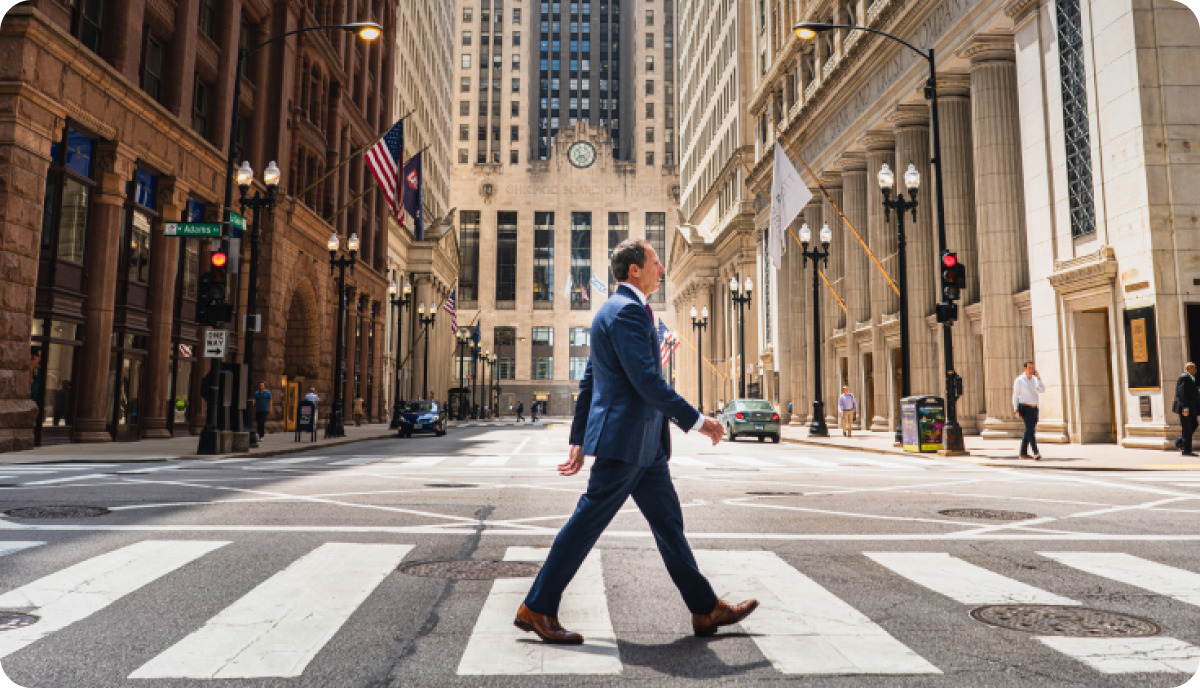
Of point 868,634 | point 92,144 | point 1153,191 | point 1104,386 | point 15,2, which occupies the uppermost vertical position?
point 15,2

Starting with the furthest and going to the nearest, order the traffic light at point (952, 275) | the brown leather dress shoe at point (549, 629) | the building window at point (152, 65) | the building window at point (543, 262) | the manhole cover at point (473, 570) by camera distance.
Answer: the building window at point (543, 262) → the building window at point (152, 65) → the traffic light at point (952, 275) → the manhole cover at point (473, 570) → the brown leather dress shoe at point (549, 629)

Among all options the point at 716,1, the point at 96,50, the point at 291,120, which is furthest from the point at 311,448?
the point at 716,1

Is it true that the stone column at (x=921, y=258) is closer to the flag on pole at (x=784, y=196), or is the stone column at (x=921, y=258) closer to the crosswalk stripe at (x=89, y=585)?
the flag on pole at (x=784, y=196)

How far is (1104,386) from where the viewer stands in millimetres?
22297

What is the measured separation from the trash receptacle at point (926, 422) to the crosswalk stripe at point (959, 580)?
590 inches

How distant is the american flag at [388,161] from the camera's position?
31.3 meters

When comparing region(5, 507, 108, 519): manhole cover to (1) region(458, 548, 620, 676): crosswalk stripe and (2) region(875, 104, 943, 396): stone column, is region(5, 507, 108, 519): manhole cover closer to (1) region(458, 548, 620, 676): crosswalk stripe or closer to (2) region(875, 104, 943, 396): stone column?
(1) region(458, 548, 620, 676): crosswalk stripe

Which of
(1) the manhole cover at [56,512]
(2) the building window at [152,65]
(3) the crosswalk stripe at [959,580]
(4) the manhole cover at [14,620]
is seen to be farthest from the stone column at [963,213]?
(4) the manhole cover at [14,620]

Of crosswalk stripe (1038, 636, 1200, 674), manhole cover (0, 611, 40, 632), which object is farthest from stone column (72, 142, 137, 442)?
crosswalk stripe (1038, 636, 1200, 674)

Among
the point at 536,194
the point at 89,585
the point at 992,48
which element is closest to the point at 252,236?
the point at 89,585

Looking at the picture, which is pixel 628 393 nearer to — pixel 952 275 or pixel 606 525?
pixel 606 525

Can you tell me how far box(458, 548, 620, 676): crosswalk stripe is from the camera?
379 cm

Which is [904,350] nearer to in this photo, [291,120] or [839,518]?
[839,518]

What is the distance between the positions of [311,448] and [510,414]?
85.1 metres
